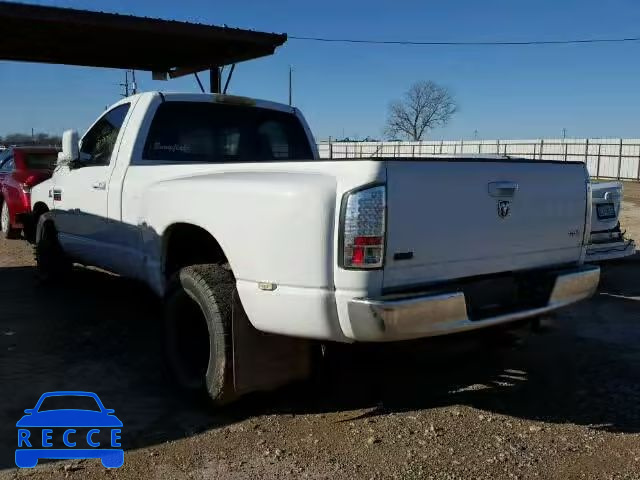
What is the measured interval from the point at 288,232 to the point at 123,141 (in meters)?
2.53

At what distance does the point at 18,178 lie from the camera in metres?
10.3

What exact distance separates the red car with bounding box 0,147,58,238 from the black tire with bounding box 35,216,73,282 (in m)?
3.49

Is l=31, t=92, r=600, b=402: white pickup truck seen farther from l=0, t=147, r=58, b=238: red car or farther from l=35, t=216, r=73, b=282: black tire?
l=0, t=147, r=58, b=238: red car

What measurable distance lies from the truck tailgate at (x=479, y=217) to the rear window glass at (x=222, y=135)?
96.7 inches

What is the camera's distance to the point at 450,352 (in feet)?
16.6

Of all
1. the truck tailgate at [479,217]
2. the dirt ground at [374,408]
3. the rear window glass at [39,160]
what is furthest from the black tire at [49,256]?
the truck tailgate at [479,217]

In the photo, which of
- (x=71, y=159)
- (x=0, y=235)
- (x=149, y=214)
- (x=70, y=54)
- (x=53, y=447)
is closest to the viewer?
(x=53, y=447)

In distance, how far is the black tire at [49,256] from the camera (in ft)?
22.3

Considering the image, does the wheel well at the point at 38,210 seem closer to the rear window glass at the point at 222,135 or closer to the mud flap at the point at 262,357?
the rear window glass at the point at 222,135

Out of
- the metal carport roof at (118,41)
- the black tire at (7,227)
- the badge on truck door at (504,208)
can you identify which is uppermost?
the metal carport roof at (118,41)

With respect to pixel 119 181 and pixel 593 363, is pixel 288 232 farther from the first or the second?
pixel 593 363

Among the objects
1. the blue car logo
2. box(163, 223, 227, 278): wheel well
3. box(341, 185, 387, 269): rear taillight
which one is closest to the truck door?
box(163, 223, 227, 278): wheel well

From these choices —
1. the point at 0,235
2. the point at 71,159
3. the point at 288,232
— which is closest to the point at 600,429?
the point at 288,232

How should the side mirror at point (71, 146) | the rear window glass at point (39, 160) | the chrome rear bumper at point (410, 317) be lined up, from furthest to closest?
the rear window glass at point (39, 160) < the side mirror at point (71, 146) < the chrome rear bumper at point (410, 317)
